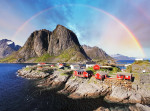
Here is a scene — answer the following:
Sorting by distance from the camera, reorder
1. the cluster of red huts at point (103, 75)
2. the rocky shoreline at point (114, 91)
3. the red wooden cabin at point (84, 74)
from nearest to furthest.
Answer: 1. the rocky shoreline at point (114, 91)
2. the cluster of red huts at point (103, 75)
3. the red wooden cabin at point (84, 74)

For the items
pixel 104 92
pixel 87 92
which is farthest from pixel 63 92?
pixel 104 92

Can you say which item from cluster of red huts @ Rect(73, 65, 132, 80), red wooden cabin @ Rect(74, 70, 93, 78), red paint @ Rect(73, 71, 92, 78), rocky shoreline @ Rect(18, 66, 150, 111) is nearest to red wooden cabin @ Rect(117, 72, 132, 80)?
cluster of red huts @ Rect(73, 65, 132, 80)

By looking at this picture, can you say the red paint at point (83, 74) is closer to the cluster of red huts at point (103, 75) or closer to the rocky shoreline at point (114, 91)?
the cluster of red huts at point (103, 75)

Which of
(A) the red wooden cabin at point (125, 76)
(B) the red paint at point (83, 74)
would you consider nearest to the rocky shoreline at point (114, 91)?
(A) the red wooden cabin at point (125, 76)

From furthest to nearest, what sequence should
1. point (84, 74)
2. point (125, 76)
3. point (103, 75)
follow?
point (84, 74) < point (103, 75) < point (125, 76)

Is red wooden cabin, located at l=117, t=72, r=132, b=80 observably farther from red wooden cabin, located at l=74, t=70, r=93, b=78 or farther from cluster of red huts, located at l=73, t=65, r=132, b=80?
red wooden cabin, located at l=74, t=70, r=93, b=78

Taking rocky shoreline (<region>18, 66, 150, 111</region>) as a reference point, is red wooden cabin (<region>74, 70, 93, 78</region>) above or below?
above

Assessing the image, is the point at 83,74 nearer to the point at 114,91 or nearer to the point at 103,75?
the point at 103,75

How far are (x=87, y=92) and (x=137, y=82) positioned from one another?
23184mm

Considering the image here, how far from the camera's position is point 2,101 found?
1532 inches

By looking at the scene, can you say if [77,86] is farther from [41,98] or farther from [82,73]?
[41,98]

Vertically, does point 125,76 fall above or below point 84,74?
above

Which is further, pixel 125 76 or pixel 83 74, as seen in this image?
pixel 83 74

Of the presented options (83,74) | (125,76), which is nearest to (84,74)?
(83,74)
